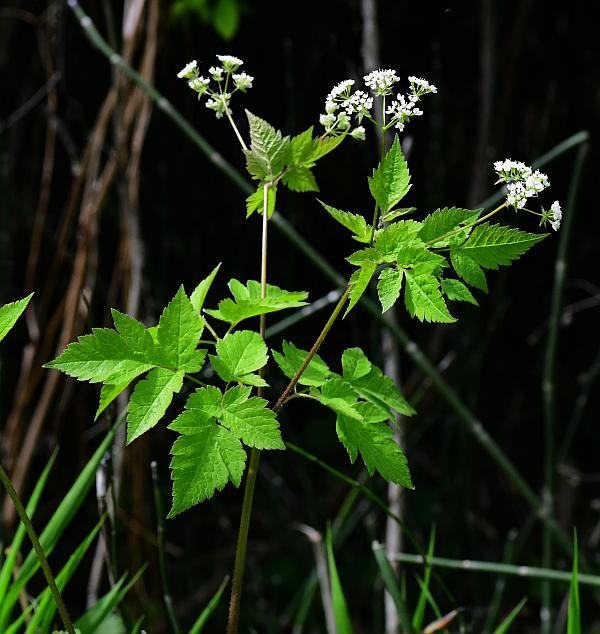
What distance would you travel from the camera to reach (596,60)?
2.16m

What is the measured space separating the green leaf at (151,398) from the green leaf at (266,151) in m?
0.18

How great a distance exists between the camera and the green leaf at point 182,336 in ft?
1.98

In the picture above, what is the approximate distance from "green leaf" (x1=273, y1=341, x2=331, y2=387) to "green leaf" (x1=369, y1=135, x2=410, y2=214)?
0.44ft

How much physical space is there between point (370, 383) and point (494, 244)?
0.15 meters

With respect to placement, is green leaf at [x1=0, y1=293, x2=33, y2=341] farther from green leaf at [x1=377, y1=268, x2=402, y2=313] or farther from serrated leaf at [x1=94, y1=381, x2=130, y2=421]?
green leaf at [x1=377, y1=268, x2=402, y2=313]

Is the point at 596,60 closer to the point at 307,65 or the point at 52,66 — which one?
the point at 307,65

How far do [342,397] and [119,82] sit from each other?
1.24 metres

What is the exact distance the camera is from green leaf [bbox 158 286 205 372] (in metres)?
0.60

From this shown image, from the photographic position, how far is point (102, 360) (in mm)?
596

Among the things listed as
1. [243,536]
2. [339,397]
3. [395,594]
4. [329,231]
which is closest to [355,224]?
[339,397]

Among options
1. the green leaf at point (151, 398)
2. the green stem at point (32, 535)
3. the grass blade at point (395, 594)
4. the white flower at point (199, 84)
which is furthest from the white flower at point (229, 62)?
the grass blade at point (395, 594)

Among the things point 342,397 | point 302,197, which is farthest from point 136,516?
point 342,397

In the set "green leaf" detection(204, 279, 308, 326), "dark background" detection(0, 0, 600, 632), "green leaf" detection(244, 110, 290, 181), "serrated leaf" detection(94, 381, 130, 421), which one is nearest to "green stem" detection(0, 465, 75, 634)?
"serrated leaf" detection(94, 381, 130, 421)

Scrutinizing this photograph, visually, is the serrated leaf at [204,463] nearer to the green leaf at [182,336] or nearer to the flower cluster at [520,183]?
the green leaf at [182,336]
